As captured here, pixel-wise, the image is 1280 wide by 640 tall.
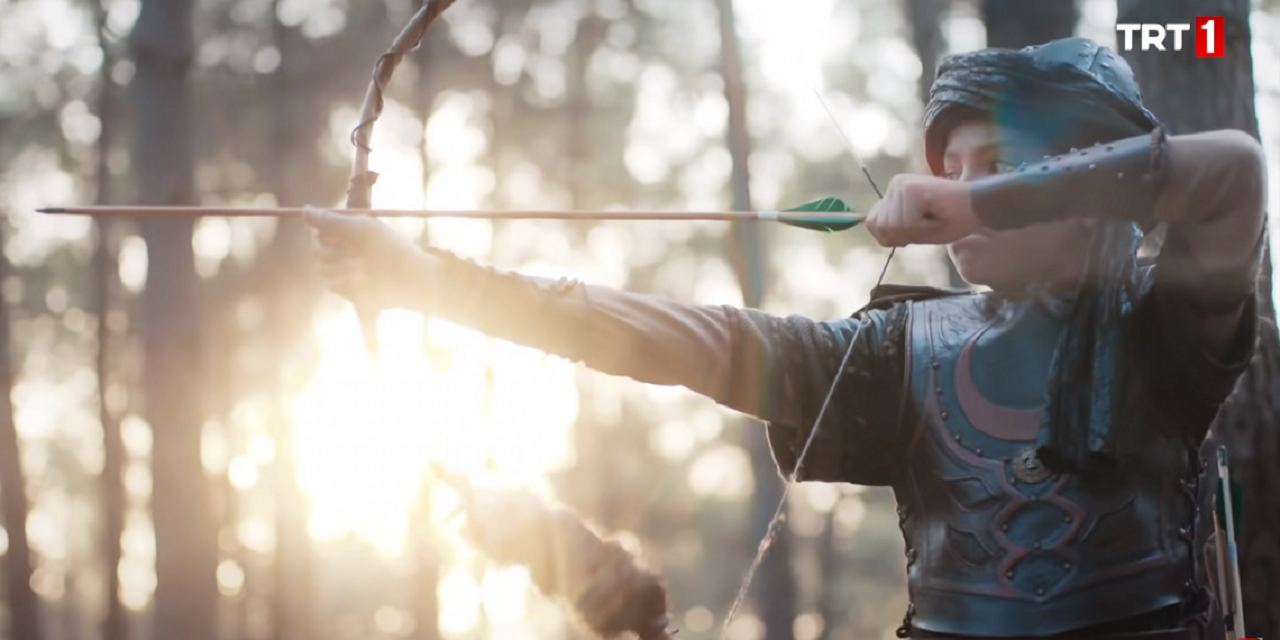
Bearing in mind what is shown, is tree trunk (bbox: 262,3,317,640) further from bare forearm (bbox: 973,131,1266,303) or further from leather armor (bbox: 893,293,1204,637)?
bare forearm (bbox: 973,131,1266,303)

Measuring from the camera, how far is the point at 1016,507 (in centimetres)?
188

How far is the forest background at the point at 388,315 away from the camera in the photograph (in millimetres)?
5324

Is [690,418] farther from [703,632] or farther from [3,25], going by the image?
[3,25]

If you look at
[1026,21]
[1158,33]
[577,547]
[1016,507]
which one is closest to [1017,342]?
[1016,507]

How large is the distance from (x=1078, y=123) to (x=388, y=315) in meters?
3.57

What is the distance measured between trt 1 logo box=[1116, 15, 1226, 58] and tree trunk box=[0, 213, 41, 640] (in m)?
5.81

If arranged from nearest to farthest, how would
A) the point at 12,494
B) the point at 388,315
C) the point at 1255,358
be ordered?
the point at 1255,358
the point at 388,315
the point at 12,494

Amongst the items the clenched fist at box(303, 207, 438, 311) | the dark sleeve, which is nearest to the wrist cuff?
the dark sleeve

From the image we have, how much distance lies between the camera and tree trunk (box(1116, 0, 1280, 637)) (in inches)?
112

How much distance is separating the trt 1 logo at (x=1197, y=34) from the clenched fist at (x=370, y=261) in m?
1.95

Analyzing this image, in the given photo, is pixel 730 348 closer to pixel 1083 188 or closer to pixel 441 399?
pixel 1083 188

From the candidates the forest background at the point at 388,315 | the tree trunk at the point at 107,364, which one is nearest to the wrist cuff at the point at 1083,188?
the forest background at the point at 388,315

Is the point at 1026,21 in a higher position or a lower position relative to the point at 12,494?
higher

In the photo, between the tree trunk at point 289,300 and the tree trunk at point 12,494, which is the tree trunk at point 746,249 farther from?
the tree trunk at point 12,494
